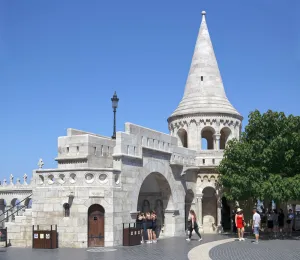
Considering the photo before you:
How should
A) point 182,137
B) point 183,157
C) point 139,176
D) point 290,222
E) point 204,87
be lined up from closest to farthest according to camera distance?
point 139,176 < point 290,222 < point 183,157 < point 204,87 < point 182,137

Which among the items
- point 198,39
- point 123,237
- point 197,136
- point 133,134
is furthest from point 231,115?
point 123,237

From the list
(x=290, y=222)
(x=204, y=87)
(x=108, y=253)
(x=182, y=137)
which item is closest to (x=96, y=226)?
(x=108, y=253)

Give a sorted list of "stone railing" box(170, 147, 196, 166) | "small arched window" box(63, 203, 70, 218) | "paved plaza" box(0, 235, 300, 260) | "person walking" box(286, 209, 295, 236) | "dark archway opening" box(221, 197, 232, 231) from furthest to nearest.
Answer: "dark archway opening" box(221, 197, 232, 231) < "person walking" box(286, 209, 295, 236) < "stone railing" box(170, 147, 196, 166) < "small arched window" box(63, 203, 70, 218) < "paved plaza" box(0, 235, 300, 260)

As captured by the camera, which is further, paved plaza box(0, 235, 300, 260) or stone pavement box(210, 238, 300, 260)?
stone pavement box(210, 238, 300, 260)

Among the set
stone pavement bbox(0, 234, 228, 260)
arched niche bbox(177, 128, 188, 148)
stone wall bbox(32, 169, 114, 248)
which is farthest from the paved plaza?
arched niche bbox(177, 128, 188, 148)

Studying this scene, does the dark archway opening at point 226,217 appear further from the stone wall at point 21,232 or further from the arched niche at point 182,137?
the stone wall at point 21,232

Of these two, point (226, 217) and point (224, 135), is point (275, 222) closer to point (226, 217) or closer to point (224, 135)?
point (226, 217)

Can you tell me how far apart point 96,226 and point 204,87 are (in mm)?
13658

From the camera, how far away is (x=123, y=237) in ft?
61.1

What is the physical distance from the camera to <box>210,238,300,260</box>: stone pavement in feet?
51.5

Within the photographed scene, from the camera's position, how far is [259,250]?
57.6 feet

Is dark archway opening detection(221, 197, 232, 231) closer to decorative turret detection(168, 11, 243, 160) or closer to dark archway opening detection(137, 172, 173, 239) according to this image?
decorative turret detection(168, 11, 243, 160)

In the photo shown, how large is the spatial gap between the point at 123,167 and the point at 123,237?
2.68 metres

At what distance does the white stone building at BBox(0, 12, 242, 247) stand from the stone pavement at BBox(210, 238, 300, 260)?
3.96m
